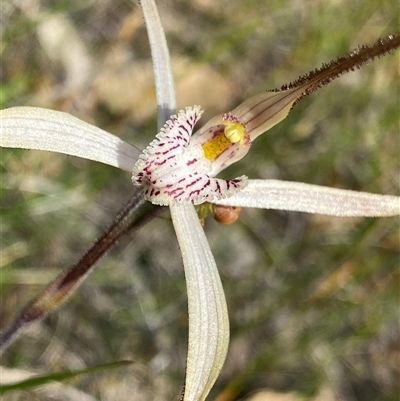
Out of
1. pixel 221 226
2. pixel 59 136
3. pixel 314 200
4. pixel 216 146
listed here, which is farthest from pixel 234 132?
pixel 221 226

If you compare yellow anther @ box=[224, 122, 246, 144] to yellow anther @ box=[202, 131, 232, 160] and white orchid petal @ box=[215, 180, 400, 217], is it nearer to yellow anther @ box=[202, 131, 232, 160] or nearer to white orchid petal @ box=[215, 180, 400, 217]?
yellow anther @ box=[202, 131, 232, 160]

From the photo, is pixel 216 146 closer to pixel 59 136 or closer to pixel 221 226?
pixel 59 136

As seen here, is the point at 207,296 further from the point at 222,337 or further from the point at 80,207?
the point at 80,207

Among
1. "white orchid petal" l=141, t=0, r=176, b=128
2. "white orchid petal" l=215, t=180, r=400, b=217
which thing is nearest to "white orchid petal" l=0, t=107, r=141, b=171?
"white orchid petal" l=141, t=0, r=176, b=128

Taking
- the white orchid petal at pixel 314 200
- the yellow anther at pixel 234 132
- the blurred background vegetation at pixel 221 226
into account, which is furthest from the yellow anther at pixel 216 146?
the blurred background vegetation at pixel 221 226

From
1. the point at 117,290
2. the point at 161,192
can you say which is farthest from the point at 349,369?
the point at 161,192

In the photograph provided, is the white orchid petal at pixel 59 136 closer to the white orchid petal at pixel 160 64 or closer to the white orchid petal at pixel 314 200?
the white orchid petal at pixel 160 64
